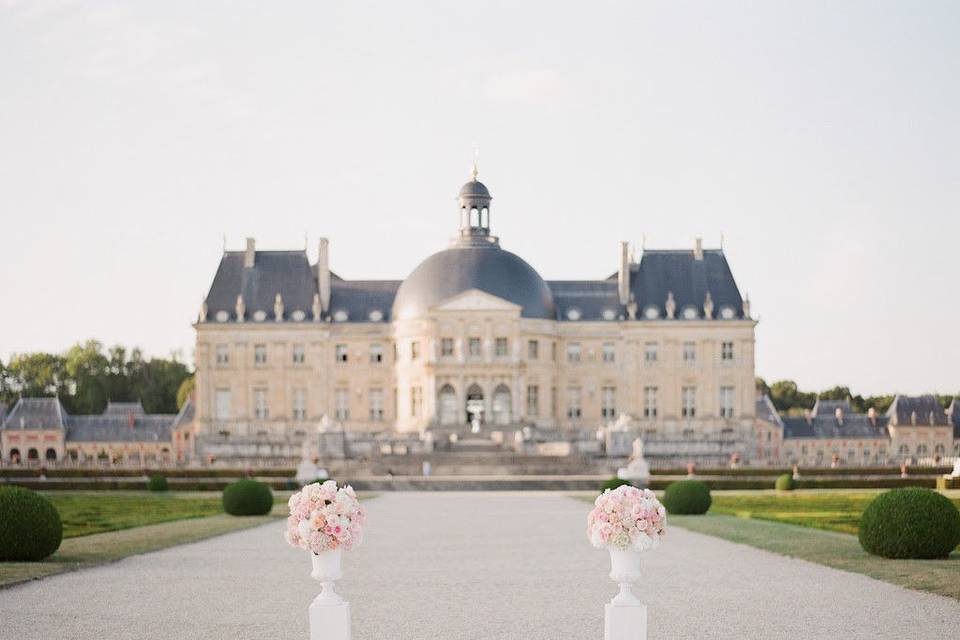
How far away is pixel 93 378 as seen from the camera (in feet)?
338

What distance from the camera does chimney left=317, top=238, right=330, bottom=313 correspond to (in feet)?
234

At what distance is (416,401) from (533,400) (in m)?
5.75

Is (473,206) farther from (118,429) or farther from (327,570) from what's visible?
(327,570)

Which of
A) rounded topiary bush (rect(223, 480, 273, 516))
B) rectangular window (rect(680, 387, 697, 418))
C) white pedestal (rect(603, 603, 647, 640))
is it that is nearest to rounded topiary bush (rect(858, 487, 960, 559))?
white pedestal (rect(603, 603, 647, 640))

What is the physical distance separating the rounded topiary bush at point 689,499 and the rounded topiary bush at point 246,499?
357 inches

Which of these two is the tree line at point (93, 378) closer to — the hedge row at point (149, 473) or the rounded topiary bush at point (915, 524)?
the hedge row at point (149, 473)

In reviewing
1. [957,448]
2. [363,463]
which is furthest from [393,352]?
[957,448]

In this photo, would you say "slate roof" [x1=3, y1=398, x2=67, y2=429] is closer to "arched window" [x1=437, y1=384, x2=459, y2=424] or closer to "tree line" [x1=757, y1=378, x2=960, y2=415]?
"arched window" [x1=437, y1=384, x2=459, y2=424]

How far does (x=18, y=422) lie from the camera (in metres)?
91.8

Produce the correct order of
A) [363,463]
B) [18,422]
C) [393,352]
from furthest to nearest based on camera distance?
[18,422] < [393,352] < [363,463]

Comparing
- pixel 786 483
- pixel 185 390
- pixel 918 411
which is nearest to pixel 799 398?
pixel 918 411

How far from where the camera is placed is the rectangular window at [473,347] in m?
67.4

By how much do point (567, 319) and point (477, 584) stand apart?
180 feet

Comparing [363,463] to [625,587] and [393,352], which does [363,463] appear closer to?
[393,352]
